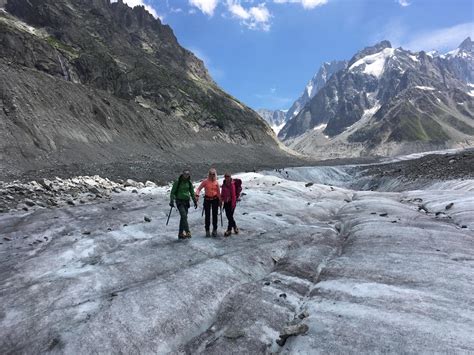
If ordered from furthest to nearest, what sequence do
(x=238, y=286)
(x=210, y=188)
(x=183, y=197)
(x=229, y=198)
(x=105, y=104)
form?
(x=105, y=104) < (x=229, y=198) < (x=210, y=188) < (x=183, y=197) < (x=238, y=286)

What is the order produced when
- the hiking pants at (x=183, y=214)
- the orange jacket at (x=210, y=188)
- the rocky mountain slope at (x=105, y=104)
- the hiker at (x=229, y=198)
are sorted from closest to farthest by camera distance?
the hiking pants at (x=183, y=214), the orange jacket at (x=210, y=188), the hiker at (x=229, y=198), the rocky mountain slope at (x=105, y=104)

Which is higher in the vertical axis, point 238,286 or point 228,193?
point 228,193

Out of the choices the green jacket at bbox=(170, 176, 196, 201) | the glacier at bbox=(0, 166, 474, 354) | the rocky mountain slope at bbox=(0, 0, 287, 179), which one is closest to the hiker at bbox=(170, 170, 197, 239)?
the green jacket at bbox=(170, 176, 196, 201)

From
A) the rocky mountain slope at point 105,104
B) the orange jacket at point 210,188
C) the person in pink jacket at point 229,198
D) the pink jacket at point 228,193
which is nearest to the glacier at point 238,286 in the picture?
the person in pink jacket at point 229,198

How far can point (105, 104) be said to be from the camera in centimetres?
7975

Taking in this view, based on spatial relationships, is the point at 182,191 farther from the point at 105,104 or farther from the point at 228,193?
the point at 105,104

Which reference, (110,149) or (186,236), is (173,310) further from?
(110,149)

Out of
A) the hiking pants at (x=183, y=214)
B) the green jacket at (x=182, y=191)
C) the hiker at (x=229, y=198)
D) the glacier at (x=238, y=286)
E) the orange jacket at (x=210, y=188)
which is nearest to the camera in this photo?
the glacier at (x=238, y=286)

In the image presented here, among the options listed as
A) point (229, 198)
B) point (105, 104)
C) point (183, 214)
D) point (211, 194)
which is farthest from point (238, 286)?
point (105, 104)

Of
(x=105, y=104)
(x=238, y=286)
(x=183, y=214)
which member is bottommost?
(x=238, y=286)

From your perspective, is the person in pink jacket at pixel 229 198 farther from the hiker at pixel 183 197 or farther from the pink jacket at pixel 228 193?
the hiker at pixel 183 197

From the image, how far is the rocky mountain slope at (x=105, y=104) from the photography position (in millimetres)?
49812

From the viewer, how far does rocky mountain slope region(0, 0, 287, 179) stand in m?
49.8

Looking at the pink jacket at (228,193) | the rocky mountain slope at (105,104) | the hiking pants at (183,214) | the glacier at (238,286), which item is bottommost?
the glacier at (238,286)
